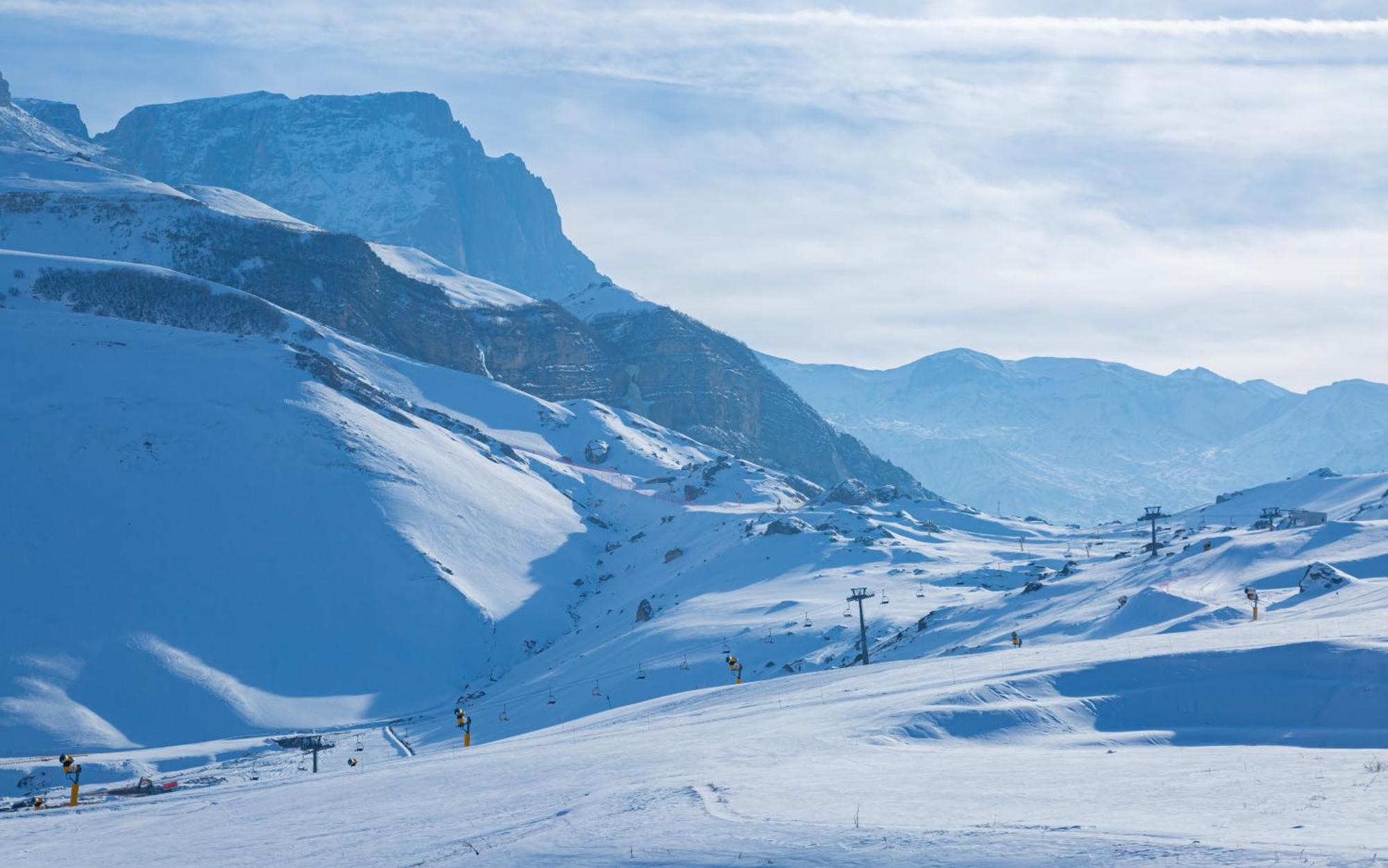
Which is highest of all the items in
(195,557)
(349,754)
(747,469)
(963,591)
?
(747,469)

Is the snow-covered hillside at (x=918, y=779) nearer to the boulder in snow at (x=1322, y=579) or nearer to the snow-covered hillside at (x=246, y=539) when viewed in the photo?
the boulder in snow at (x=1322, y=579)

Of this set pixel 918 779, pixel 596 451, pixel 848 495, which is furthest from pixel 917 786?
pixel 596 451

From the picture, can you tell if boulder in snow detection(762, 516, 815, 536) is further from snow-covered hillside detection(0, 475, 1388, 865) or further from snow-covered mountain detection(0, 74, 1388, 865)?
snow-covered hillside detection(0, 475, 1388, 865)

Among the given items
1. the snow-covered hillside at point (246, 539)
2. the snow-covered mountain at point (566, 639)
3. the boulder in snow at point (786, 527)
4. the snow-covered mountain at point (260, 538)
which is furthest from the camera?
the boulder in snow at point (786, 527)

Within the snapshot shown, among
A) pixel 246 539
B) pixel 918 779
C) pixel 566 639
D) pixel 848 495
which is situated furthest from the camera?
pixel 848 495

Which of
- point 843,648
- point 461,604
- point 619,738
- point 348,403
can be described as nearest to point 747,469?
point 348,403

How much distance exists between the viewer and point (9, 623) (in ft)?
287

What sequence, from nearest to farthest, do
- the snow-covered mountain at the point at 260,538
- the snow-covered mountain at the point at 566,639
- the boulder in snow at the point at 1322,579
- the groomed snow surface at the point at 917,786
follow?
the groomed snow surface at the point at 917,786 → the snow-covered mountain at the point at 566,639 → the boulder in snow at the point at 1322,579 → the snow-covered mountain at the point at 260,538

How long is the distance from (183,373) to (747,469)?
76124 millimetres

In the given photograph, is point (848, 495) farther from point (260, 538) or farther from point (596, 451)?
point (260, 538)

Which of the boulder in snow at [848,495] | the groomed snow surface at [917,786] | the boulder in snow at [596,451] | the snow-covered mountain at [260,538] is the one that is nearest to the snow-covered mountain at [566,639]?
the groomed snow surface at [917,786]

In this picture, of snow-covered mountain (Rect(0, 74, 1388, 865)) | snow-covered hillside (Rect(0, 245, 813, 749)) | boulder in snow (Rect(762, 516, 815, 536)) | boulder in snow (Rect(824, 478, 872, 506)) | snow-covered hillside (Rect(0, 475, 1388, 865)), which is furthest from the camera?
boulder in snow (Rect(824, 478, 872, 506))

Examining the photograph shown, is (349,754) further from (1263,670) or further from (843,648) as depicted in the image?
(1263,670)

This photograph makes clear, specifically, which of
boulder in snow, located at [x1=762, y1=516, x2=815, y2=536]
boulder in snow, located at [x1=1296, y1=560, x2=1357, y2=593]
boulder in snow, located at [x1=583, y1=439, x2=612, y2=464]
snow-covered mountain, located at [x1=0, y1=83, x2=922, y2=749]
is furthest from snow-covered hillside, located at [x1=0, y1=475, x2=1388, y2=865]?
boulder in snow, located at [x1=583, y1=439, x2=612, y2=464]
